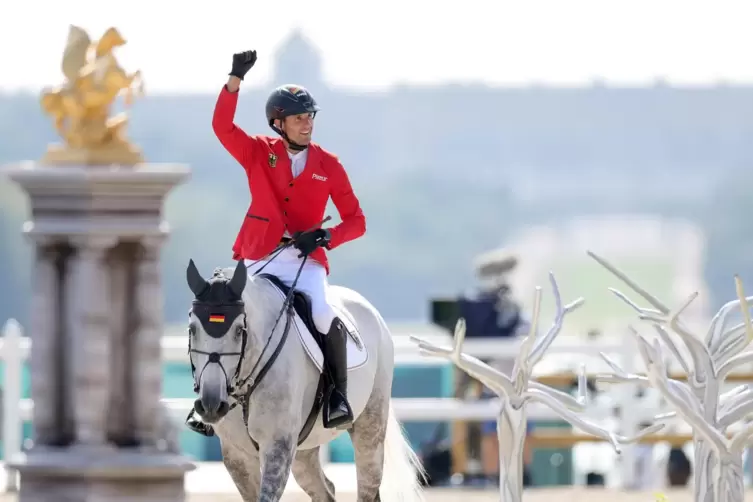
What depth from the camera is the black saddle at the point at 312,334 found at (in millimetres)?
7934

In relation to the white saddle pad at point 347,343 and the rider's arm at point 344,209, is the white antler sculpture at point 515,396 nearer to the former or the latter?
the white saddle pad at point 347,343

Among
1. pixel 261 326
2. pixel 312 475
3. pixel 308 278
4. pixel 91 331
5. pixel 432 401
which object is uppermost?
pixel 308 278

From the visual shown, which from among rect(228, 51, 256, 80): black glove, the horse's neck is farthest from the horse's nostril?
rect(228, 51, 256, 80): black glove

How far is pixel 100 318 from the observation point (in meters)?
13.1

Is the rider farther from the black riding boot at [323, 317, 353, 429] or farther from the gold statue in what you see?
the gold statue

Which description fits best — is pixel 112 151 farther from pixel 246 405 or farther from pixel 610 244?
pixel 610 244

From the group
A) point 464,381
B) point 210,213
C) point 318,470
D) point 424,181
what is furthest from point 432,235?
point 318,470

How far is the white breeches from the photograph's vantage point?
795 centimetres

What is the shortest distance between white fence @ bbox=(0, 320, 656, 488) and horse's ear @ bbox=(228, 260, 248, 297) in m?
8.09

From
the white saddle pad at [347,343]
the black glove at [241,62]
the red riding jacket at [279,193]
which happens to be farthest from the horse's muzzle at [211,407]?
the black glove at [241,62]

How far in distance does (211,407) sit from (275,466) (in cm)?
54

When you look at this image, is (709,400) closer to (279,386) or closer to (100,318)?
(279,386)

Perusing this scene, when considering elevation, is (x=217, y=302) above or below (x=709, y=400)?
above

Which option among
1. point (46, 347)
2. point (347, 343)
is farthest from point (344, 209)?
point (46, 347)
